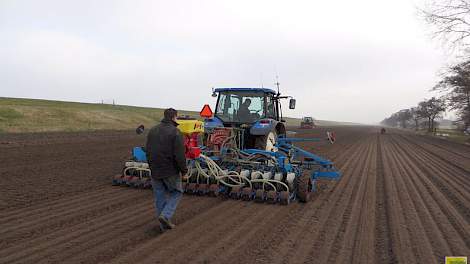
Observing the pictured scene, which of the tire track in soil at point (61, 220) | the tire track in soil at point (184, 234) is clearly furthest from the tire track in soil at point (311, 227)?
the tire track in soil at point (61, 220)

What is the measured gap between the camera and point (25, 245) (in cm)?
410

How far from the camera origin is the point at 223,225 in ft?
17.1

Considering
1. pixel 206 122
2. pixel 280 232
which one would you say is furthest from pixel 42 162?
pixel 280 232

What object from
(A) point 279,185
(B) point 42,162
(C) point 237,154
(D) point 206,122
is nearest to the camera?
(A) point 279,185

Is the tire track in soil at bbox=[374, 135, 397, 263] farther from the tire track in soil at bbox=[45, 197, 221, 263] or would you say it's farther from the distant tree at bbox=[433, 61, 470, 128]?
the distant tree at bbox=[433, 61, 470, 128]

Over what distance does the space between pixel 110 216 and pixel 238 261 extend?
2499 mm

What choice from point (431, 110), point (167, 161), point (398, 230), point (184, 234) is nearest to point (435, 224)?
point (398, 230)

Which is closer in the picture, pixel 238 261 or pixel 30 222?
pixel 238 261

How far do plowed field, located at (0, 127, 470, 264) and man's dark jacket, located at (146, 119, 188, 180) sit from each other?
852 millimetres

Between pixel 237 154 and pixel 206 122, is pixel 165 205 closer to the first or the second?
pixel 237 154

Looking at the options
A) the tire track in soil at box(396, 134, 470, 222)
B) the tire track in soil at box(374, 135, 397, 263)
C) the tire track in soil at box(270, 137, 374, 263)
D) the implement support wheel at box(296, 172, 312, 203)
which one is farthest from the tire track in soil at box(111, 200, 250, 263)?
the tire track in soil at box(396, 134, 470, 222)

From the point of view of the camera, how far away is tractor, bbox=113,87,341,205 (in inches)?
263

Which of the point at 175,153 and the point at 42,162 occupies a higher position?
the point at 175,153

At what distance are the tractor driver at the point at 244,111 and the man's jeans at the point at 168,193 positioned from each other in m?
3.89
